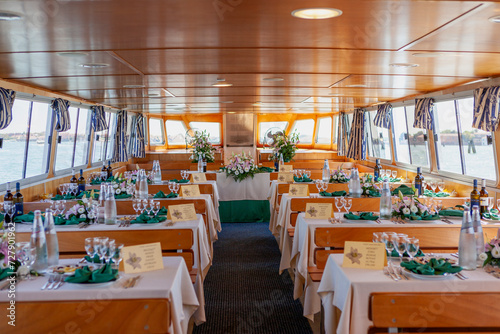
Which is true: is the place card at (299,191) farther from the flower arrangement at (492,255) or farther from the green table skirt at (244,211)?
the green table skirt at (244,211)

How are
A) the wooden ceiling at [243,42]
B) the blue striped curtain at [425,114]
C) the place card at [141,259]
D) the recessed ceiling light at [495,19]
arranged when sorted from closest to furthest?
the wooden ceiling at [243,42] → the recessed ceiling light at [495,19] → the place card at [141,259] → the blue striped curtain at [425,114]

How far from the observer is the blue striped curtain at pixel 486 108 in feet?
16.7

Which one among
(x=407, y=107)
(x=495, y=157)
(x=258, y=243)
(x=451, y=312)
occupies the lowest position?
(x=258, y=243)

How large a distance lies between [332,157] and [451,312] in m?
10.9

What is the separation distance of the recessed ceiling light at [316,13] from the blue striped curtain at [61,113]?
5515 mm

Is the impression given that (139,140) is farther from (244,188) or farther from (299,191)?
(299,191)

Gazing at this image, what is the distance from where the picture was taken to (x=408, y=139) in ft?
29.0

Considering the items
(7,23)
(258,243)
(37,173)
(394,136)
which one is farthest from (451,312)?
(394,136)

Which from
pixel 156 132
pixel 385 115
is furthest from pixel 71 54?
pixel 156 132

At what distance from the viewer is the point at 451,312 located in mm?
2316

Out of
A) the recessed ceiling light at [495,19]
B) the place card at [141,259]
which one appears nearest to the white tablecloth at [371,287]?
the place card at [141,259]

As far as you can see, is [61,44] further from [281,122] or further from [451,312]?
[281,122]

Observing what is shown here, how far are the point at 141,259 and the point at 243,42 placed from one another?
5.25ft

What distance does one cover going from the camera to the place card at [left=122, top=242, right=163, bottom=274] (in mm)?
2539
